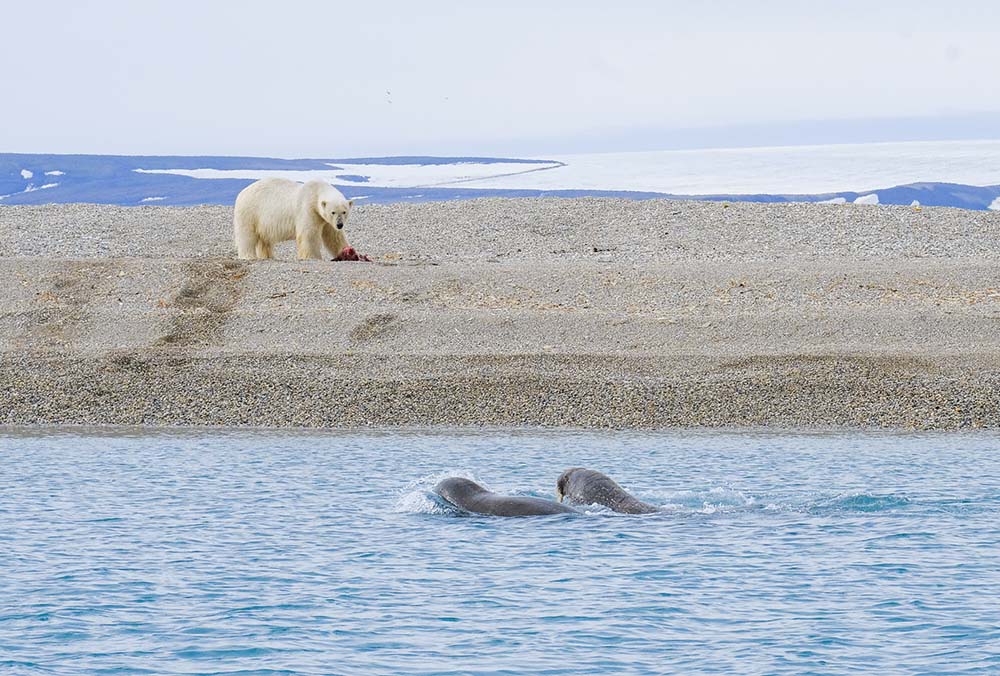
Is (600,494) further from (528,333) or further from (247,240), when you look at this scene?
(247,240)

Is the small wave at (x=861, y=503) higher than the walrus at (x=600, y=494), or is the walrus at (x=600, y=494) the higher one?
the walrus at (x=600, y=494)

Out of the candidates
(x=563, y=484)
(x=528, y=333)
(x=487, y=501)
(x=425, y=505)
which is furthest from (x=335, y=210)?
(x=487, y=501)

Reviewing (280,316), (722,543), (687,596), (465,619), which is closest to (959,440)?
(722,543)

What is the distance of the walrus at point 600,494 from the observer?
1203cm

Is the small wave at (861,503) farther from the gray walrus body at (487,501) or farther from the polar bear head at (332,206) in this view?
the polar bear head at (332,206)

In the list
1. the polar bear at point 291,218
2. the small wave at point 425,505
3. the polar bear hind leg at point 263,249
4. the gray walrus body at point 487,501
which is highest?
the polar bear at point 291,218

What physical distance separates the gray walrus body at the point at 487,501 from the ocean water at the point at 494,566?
0.12 meters

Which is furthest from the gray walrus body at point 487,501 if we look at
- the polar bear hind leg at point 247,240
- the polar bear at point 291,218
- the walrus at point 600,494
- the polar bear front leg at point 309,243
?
the polar bear hind leg at point 247,240

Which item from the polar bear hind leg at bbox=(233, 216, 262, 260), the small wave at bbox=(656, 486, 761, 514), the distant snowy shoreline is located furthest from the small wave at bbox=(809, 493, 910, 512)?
the distant snowy shoreline

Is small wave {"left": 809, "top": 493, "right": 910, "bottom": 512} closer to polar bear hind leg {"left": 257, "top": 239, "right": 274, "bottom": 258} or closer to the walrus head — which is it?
the walrus head

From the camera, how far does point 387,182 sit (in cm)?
6162

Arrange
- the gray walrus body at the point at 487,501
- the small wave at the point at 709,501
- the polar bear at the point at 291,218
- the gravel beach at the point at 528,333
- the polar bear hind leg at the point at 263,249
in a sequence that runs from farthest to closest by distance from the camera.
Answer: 1. the polar bear hind leg at the point at 263,249
2. the polar bear at the point at 291,218
3. the gravel beach at the point at 528,333
4. the small wave at the point at 709,501
5. the gray walrus body at the point at 487,501

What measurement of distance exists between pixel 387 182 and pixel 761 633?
5394 cm

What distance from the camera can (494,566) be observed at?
10.3 m
